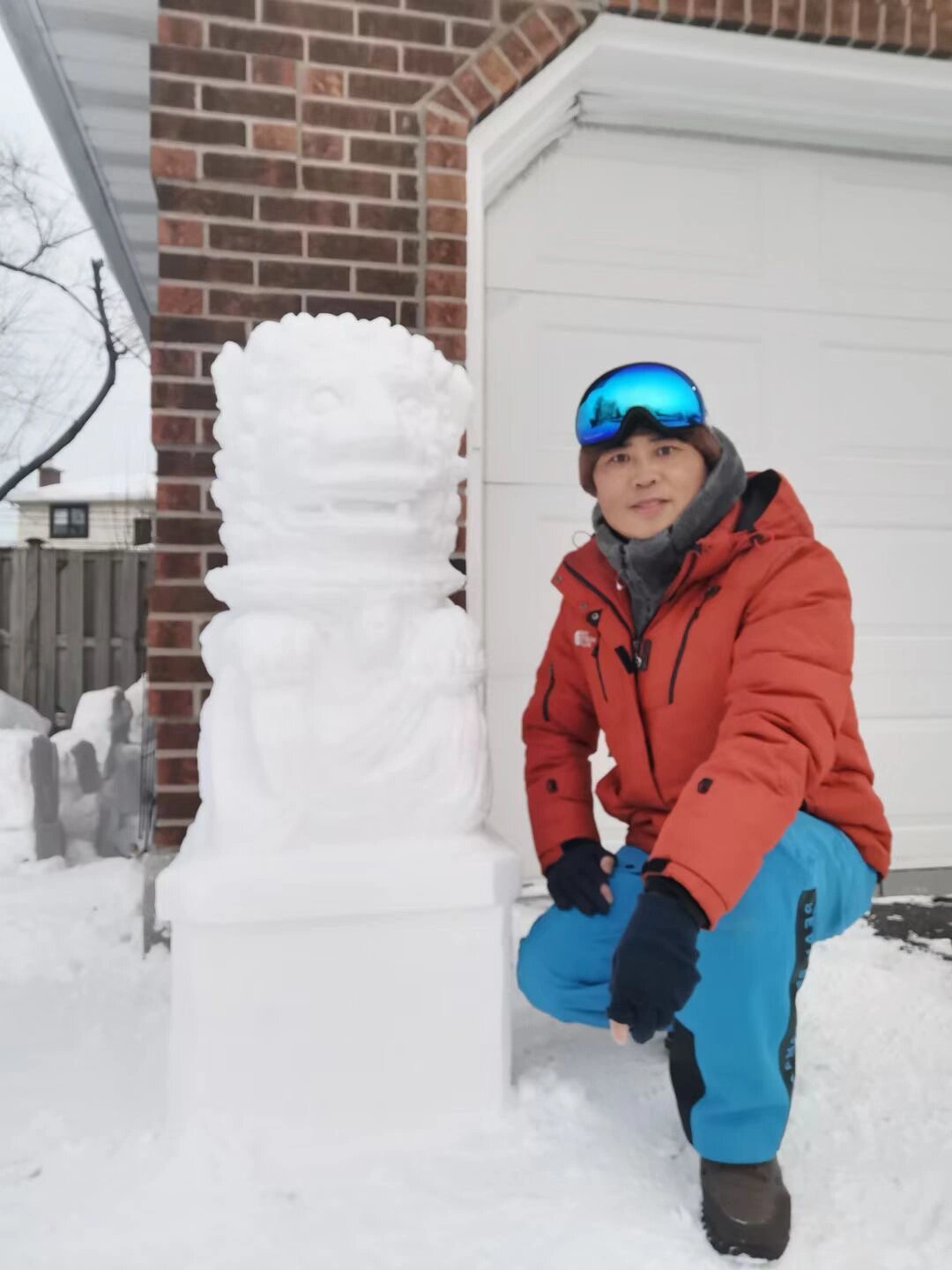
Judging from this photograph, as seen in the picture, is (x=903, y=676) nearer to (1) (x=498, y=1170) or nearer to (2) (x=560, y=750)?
(2) (x=560, y=750)

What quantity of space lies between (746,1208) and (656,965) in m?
0.46

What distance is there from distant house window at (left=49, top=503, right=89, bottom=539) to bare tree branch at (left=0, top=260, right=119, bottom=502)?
11.1 meters

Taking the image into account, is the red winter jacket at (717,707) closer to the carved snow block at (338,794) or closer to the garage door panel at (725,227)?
the carved snow block at (338,794)

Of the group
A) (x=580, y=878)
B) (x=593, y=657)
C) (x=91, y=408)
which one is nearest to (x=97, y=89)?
(x=593, y=657)

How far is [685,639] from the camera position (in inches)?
63.0

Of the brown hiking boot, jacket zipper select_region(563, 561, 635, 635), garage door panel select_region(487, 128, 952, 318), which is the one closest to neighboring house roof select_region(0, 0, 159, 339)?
garage door panel select_region(487, 128, 952, 318)

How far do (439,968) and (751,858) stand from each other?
24.4 inches

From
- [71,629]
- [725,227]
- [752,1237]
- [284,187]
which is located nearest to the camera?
[752,1237]

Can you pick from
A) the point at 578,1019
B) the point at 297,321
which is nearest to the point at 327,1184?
the point at 578,1019

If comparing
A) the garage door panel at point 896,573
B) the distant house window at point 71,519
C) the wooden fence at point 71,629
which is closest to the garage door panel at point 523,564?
the garage door panel at point 896,573

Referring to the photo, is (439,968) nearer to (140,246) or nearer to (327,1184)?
(327,1184)

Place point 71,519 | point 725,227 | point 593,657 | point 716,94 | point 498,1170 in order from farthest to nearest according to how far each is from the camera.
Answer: point 71,519 < point 725,227 < point 716,94 < point 593,657 < point 498,1170

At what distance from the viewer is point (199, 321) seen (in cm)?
258

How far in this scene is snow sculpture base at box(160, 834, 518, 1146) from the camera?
1.58 metres
